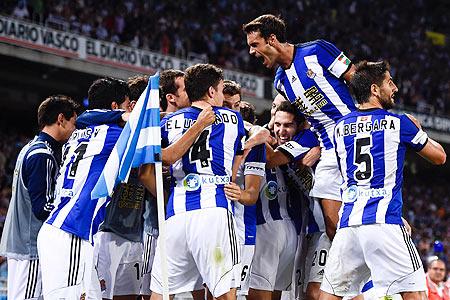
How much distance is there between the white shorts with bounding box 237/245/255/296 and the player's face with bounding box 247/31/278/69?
5.24 feet

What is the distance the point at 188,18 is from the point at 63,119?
62.0ft

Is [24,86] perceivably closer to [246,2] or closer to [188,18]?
[188,18]

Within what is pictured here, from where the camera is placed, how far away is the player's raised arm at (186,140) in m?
5.66

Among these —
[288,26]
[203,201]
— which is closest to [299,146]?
[203,201]

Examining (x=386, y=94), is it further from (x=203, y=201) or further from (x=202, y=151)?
(x=203, y=201)

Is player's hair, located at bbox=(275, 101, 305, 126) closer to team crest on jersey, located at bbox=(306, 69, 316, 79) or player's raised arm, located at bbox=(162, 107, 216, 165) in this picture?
team crest on jersey, located at bbox=(306, 69, 316, 79)

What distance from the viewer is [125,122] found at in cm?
629

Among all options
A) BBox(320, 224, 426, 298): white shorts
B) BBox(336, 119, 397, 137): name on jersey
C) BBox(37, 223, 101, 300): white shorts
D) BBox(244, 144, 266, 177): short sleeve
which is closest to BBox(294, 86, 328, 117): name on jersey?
BBox(244, 144, 266, 177): short sleeve

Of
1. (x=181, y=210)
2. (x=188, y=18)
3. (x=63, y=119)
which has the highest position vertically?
(x=188, y=18)

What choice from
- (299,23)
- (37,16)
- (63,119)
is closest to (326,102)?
(63,119)

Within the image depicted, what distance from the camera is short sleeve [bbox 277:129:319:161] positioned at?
684 cm

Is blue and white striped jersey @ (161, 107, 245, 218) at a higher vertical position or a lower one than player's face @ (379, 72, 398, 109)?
lower

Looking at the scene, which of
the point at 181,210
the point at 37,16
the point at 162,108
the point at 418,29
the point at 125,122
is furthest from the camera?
the point at 418,29

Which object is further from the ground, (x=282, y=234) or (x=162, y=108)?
(x=162, y=108)
